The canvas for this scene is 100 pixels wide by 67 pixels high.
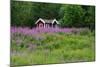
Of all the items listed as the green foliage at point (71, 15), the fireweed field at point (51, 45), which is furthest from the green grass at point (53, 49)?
the green foliage at point (71, 15)

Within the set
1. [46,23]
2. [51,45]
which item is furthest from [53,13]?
[51,45]

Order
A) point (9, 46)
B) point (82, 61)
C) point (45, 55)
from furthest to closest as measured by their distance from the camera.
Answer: point (82, 61)
point (45, 55)
point (9, 46)

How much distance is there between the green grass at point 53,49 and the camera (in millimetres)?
2398

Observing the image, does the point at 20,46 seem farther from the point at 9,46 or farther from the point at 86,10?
the point at 86,10

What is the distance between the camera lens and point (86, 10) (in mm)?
2727

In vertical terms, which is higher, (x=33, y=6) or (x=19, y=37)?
(x=33, y=6)

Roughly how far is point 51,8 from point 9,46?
0.67 meters

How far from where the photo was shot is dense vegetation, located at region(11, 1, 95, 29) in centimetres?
239

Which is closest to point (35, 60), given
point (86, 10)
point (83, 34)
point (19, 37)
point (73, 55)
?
point (19, 37)

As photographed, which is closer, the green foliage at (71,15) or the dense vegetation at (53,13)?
the dense vegetation at (53,13)

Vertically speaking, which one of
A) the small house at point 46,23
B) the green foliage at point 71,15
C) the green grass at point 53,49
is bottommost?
the green grass at point 53,49

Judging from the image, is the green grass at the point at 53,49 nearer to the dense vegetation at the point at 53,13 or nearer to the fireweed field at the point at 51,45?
the fireweed field at the point at 51,45

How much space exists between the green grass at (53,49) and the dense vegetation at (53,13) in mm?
158

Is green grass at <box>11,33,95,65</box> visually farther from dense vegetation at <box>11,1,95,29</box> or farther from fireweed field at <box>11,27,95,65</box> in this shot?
dense vegetation at <box>11,1,95,29</box>
